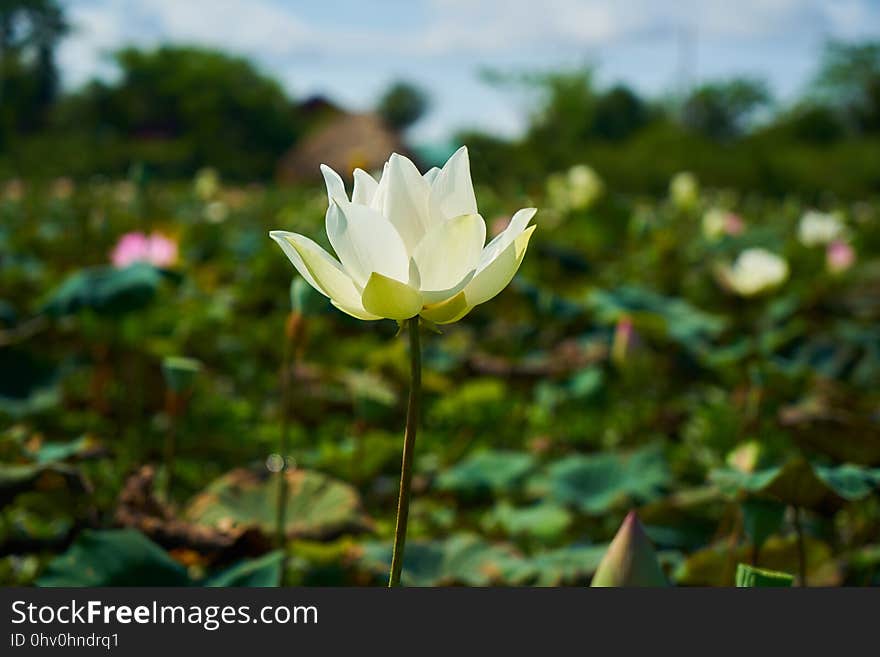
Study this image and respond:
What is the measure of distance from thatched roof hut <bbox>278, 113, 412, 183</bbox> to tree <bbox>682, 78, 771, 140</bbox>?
64.5 ft

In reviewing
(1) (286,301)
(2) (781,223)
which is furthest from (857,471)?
(2) (781,223)

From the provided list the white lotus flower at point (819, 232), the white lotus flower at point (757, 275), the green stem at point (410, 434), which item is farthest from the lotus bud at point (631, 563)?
the white lotus flower at point (819, 232)

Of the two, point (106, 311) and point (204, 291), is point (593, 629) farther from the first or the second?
point (204, 291)

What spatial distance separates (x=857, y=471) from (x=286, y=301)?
197cm

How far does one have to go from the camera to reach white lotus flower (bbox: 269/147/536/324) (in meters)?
0.46

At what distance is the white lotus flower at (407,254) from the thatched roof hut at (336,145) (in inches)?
339

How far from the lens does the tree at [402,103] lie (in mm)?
26609

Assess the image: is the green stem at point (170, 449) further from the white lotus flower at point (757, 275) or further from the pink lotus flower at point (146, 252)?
the white lotus flower at point (757, 275)

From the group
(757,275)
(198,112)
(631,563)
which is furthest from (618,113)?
(631,563)

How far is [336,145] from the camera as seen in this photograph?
12.5 m

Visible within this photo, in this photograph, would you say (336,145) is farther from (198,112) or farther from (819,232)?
(819,232)

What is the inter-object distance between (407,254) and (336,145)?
1237 centimetres

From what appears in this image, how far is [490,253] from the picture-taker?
0.51 meters

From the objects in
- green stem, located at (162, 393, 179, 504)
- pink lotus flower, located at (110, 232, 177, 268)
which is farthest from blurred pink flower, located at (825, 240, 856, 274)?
green stem, located at (162, 393, 179, 504)
